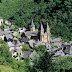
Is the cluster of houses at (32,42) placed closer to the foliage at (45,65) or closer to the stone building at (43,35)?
the stone building at (43,35)

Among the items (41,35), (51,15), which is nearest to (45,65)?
(41,35)

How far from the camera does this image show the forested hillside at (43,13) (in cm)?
4335

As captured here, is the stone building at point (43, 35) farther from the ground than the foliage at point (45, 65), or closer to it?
closer to it

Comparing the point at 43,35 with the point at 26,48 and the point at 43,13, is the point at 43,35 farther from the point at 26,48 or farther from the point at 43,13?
the point at 43,13

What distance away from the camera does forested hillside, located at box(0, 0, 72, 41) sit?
43.4m

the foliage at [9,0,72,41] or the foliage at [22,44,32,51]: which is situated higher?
the foliage at [9,0,72,41]

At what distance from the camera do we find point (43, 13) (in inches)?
1889

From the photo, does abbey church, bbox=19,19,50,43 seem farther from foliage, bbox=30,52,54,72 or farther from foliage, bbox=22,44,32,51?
foliage, bbox=30,52,54,72

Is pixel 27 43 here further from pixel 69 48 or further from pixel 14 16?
pixel 14 16

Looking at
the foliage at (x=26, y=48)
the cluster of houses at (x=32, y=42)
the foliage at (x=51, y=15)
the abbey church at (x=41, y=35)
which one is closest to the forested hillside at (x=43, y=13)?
the foliage at (x=51, y=15)

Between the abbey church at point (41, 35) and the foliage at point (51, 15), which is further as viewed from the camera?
the foliage at point (51, 15)

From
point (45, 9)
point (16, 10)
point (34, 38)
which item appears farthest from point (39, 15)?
point (34, 38)

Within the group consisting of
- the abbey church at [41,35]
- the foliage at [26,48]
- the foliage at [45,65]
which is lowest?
the foliage at [26,48]

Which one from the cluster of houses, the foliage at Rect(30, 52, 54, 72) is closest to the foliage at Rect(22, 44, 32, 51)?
the cluster of houses
